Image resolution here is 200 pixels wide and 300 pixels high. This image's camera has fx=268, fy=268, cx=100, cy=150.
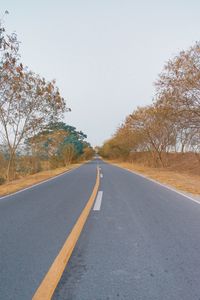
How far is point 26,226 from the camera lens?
17.9ft

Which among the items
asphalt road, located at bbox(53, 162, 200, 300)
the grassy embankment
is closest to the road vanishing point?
asphalt road, located at bbox(53, 162, 200, 300)

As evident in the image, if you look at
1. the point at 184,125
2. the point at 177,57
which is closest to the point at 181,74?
the point at 177,57

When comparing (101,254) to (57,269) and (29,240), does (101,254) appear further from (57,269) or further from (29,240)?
(29,240)

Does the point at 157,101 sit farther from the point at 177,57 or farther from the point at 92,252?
the point at 92,252

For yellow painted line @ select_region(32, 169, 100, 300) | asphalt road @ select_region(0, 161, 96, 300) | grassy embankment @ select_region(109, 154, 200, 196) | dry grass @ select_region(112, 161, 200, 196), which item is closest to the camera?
yellow painted line @ select_region(32, 169, 100, 300)

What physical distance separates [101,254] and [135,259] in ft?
1.63

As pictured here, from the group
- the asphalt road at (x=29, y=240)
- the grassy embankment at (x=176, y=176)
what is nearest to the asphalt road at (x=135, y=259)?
the asphalt road at (x=29, y=240)

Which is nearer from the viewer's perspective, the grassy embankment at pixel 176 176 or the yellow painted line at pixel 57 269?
the yellow painted line at pixel 57 269

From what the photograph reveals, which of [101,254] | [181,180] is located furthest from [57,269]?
[181,180]

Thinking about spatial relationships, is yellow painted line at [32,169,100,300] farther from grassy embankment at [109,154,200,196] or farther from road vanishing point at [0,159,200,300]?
grassy embankment at [109,154,200,196]

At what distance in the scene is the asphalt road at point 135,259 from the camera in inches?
109

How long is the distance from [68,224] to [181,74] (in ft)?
49.9

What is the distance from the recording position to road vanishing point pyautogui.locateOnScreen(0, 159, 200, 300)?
2.81m

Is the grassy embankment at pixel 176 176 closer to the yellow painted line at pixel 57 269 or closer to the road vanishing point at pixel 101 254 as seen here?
the road vanishing point at pixel 101 254
